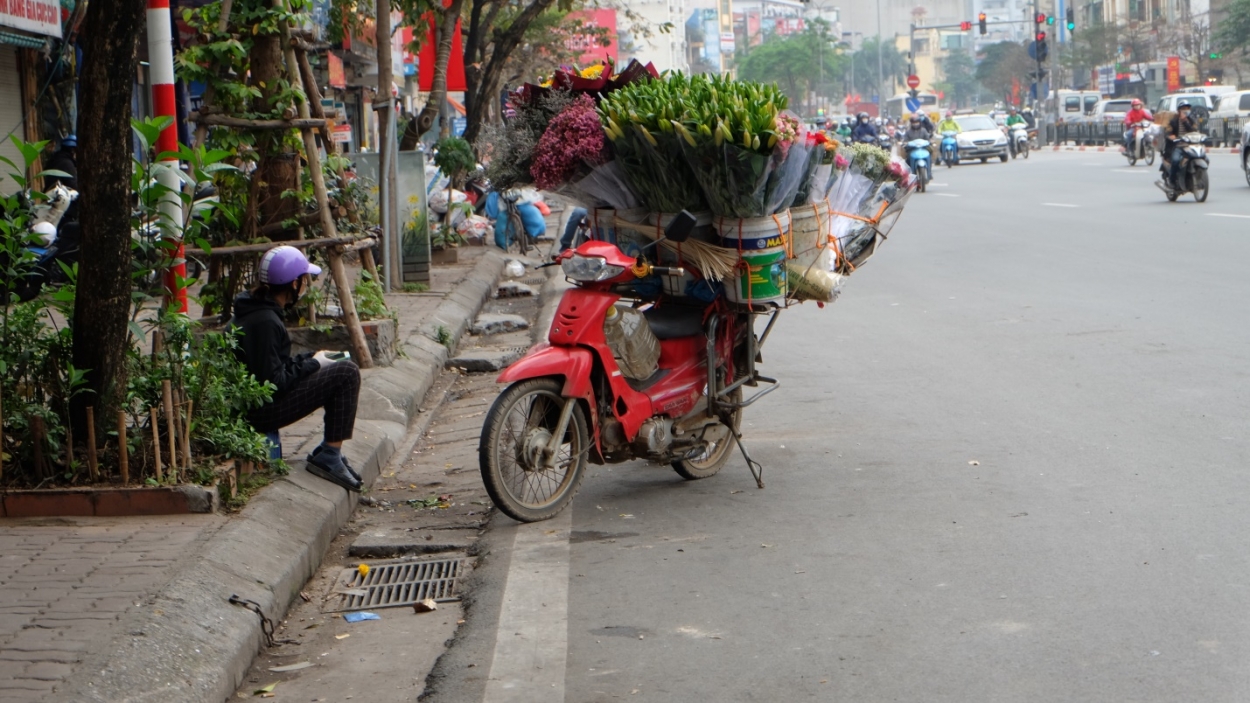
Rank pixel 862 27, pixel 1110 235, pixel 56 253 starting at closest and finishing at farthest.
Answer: pixel 56 253, pixel 1110 235, pixel 862 27

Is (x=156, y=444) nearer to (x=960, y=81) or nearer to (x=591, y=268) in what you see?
(x=591, y=268)

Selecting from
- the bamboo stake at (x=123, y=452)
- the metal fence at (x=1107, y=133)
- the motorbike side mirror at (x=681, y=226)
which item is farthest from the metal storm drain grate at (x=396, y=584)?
the metal fence at (x=1107, y=133)

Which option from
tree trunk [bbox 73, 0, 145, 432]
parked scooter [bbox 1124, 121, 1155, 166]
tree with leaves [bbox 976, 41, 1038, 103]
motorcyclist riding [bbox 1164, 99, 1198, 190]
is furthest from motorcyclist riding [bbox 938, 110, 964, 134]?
tree with leaves [bbox 976, 41, 1038, 103]

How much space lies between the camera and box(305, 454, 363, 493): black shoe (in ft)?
20.0

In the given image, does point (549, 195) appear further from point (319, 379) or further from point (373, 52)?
point (373, 52)

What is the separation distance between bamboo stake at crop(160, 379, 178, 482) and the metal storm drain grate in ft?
2.64

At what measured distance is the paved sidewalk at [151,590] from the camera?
377 centimetres

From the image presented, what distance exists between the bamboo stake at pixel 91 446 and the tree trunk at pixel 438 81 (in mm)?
9246

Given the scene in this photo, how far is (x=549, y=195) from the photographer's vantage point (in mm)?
6625

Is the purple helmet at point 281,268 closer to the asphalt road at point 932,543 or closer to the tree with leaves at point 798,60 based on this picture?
the asphalt road at point 932,543

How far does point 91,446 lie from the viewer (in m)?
5.38

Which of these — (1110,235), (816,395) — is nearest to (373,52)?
(1110,235)

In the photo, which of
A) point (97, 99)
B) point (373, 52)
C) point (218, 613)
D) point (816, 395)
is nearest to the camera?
point (218, 613)

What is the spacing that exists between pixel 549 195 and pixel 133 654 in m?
3.35
